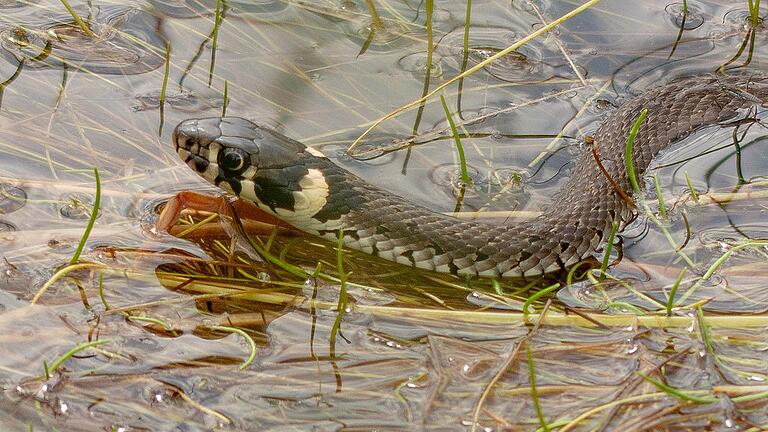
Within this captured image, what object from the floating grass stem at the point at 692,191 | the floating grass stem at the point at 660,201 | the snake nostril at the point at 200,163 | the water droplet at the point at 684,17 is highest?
the water droplet at the point at 684,17

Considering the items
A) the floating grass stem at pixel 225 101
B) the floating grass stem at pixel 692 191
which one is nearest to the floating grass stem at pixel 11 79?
the floating grass stem at pixel 225 101

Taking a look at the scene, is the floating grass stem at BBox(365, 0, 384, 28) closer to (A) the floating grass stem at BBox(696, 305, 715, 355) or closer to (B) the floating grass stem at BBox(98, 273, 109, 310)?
(B) the floating grass stem at BBox(98, 273, 109, 310)

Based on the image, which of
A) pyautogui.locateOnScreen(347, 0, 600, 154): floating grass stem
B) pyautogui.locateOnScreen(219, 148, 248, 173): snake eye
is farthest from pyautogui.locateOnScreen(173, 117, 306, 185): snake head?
pyautogui.locateOnScreen(347, 0, 600, 154): floating grass stem

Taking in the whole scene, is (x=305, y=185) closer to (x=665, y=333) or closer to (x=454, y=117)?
(x=454, y=117)

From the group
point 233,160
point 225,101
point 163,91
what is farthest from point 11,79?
point 233,160

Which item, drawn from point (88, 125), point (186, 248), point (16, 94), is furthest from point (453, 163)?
point (16, 94)

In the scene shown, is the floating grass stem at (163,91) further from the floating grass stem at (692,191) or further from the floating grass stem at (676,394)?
the floating grass stem at (676,394)

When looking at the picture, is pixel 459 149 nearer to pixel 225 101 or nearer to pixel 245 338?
pixel 225 101
